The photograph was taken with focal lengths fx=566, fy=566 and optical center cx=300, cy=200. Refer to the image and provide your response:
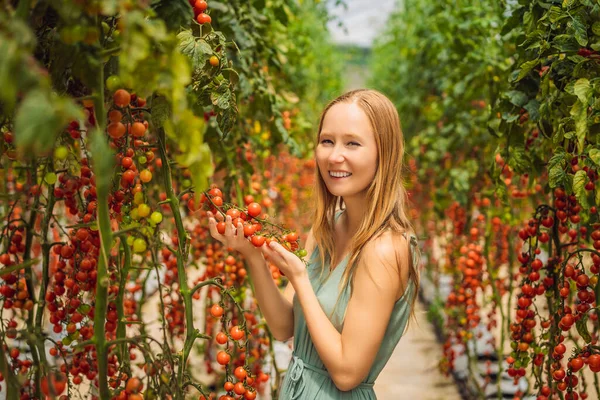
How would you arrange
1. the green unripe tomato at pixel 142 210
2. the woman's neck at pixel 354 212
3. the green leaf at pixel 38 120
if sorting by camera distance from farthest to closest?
the woman's neck at pixel 354 212 < the green unripe tomato at pixel 142 210 < the green leaf at pixel 38 120

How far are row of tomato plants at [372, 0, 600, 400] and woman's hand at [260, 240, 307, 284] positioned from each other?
21.4 inches

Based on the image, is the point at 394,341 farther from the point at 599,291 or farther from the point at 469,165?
the point at 469,165

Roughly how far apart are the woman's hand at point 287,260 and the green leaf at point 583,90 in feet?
1.96

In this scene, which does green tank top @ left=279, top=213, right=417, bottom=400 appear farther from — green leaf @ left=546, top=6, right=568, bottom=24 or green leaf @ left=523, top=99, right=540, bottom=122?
green leaf @ left=546, top=6, right=568, bottom=24

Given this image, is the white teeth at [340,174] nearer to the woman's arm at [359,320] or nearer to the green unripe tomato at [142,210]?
the woman's arm at [359,320]

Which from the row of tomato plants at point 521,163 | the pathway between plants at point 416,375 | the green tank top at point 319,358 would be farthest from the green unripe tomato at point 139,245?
the pathway between plants at point 416,375

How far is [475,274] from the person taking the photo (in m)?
2.29

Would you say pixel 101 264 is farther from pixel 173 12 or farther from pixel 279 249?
pixel 173 12

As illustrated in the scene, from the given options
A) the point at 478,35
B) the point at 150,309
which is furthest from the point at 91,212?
the point at 150,309

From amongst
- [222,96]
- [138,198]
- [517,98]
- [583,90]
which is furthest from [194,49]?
[517,98]

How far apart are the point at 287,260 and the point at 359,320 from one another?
19 centimetres

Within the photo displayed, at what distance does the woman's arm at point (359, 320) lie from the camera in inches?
44.3

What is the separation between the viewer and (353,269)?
4.02ft

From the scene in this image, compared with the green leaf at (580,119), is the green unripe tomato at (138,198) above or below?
below
